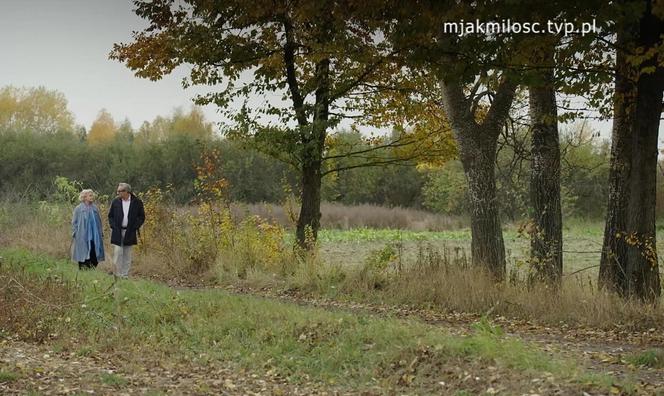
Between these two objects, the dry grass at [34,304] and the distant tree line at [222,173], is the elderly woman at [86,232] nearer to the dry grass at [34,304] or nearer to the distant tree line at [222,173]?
the dry grass at [34,304]

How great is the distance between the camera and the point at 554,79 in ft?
36.3

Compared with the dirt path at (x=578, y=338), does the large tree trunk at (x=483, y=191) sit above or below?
above

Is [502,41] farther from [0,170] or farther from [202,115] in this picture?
[202,115]

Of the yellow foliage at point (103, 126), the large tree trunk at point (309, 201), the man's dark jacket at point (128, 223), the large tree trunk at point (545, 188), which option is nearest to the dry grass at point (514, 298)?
the large tree trunk at point (545, 188)

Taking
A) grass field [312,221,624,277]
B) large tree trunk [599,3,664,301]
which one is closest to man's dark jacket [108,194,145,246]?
grass field [312,221,624,277]

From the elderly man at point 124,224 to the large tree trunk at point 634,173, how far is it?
8.43m

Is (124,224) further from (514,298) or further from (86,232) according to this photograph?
(514,298)

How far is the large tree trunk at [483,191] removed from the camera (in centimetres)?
1348

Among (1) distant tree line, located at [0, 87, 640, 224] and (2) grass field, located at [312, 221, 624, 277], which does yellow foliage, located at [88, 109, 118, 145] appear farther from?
(2) grass field, located at [312, 221, 624, 277]

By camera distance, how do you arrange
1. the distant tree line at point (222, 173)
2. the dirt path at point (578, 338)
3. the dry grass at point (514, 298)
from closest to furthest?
the dirt path at point (578, 338) < the dry grass at point (514, 298) < the distant tree line at point (222, 173)

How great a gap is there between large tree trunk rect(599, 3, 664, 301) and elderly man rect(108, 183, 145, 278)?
27.7ft

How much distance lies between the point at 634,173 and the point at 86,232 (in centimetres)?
1012

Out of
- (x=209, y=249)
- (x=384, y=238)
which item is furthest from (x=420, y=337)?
(x=384, y=238)

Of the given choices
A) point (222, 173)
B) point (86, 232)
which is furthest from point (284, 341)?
point (222, 173)
